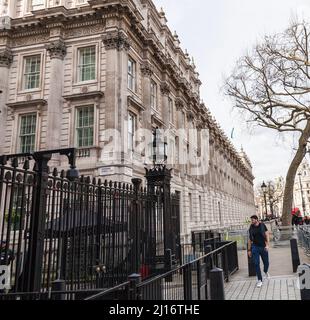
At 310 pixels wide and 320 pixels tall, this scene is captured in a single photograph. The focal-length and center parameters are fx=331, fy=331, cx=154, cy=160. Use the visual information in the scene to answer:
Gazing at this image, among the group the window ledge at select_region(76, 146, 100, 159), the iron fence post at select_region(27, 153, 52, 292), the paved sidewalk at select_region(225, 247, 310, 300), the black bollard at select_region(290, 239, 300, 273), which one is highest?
the window ledge at select_region(76, 146, 100, 159)

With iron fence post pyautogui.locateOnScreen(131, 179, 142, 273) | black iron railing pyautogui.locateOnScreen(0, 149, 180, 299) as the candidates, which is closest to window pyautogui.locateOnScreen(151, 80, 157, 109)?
black iron railing pyautogui.locateOnScreen(0, 149, 180, 299)

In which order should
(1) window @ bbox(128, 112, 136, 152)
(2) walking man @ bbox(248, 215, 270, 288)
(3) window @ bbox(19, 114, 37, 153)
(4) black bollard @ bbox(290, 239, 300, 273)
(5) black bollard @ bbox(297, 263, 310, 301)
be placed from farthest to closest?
(1) window @ bbox(128, 112, 136, 152), (3) window @ bbox(19, 114, 37, 153), (4) black bollard @ bbox(290, 239, 300, 273), (2) walking man @ bbox(248, 215, 270, 288), (5) black bollard @ bbox(297, 263, 310, 301)

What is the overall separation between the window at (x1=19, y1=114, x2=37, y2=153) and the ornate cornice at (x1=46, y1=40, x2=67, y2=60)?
4215mm

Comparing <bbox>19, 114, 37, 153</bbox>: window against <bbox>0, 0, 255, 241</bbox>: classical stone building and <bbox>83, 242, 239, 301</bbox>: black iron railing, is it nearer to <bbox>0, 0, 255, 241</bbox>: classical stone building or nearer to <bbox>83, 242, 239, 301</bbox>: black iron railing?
<bbox>0, 0, 255, 241</bbox>: classical stone building

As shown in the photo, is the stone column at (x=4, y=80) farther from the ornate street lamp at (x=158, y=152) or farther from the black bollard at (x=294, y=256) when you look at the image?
the black bollard at (x=294, y=256)

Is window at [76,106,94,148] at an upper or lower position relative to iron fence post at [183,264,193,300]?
upper

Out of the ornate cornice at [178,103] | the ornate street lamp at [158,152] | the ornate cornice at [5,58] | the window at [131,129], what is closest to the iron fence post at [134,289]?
the ornate street lamp at [158,152]

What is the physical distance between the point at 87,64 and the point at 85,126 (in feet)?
14.6

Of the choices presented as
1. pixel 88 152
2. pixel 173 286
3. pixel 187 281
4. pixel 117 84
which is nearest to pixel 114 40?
pixel 117 84

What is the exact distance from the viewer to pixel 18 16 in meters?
24.7

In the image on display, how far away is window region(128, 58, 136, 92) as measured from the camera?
2347cm

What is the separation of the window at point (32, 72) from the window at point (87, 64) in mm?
3087

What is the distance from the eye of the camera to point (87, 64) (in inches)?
876
